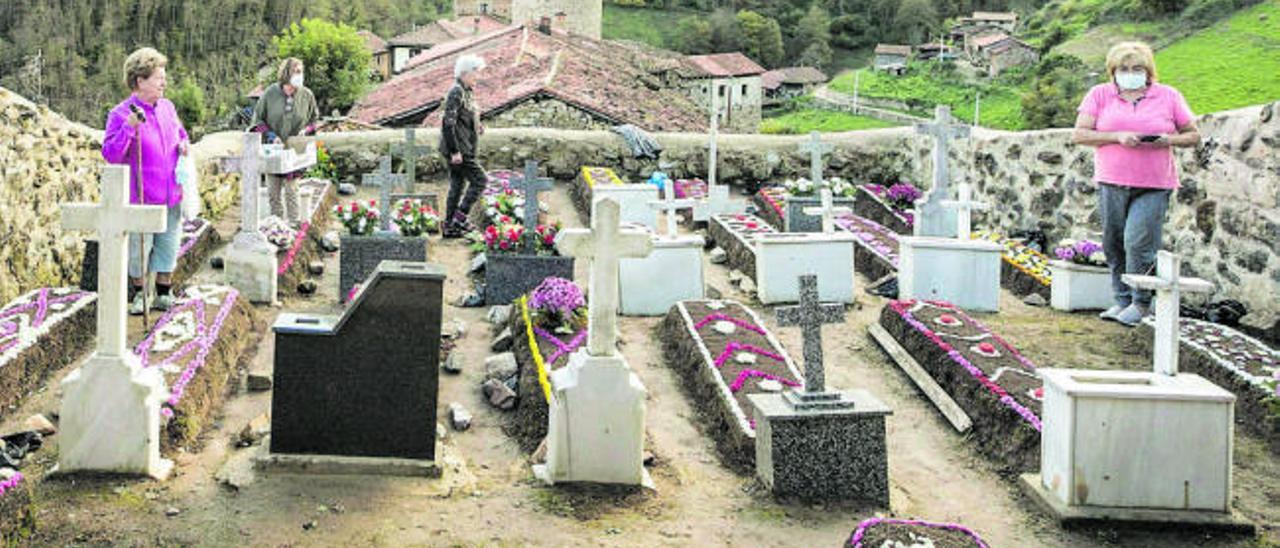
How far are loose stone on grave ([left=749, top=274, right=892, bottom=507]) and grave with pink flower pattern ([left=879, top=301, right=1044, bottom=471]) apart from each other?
91cm

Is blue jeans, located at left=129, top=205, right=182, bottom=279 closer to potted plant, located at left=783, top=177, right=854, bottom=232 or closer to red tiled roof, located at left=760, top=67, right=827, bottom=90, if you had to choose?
potted plant, located at left=783, top=177, right=854, bottom=232

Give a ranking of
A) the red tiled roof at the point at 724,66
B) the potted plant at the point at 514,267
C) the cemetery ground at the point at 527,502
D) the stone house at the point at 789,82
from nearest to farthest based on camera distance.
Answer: the cemetery ground at the point at 527,502 → the potted plant at the point at 514,267 → the red tiled roof at the point at 724,66 → the stone house at the point at 789,82

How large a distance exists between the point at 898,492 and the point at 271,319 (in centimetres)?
431

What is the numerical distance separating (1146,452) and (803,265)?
4.34m

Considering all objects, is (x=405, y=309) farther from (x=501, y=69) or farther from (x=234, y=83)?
(x=234, y=83)

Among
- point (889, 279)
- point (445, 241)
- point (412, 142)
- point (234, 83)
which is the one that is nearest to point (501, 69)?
point (412, 142)

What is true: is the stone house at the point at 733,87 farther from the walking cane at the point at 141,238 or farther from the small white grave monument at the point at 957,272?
the walking cane at the point at 141,238

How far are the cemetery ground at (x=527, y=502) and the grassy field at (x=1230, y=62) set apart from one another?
1190 centimetres

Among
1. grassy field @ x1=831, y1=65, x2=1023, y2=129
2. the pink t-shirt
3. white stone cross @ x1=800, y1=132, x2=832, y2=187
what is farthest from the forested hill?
the pink t-shirt

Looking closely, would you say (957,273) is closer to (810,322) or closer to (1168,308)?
(1168,308)

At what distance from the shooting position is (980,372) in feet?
21.9

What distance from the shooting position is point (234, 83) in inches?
2544

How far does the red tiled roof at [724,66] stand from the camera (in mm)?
50263

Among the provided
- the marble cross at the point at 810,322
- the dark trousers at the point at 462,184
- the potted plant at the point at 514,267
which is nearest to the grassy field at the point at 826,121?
the dark trousers at the point at 462,184
